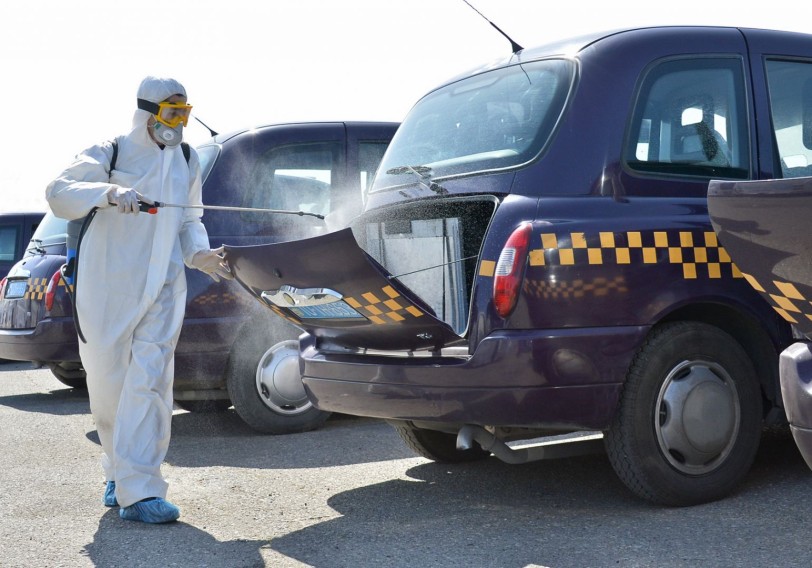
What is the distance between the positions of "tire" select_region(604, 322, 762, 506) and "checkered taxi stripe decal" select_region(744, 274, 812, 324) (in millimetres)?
1056

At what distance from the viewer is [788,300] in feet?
10.3

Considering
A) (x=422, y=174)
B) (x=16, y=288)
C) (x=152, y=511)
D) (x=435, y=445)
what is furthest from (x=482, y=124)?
(x=16, y=288)

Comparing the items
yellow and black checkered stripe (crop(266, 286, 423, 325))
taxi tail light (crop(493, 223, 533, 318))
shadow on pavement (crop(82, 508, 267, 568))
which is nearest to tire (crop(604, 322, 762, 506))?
taxi tail light (crop(493, 223, 533, 318))

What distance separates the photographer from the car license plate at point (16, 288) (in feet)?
27.7

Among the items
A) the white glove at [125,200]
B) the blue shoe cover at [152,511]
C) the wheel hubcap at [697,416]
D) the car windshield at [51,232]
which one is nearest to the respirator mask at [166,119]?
the white glove at [125,200]

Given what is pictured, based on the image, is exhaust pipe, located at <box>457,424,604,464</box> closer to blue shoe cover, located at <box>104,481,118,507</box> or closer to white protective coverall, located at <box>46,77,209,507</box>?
white protective coverall, located at <box>46,77,209,507</box>

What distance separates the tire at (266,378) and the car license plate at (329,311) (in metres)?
2.05

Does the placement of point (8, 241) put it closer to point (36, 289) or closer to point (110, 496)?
point (36, 289)

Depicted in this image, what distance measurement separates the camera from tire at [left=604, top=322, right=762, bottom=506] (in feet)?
14.0

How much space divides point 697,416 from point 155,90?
2.67 meters

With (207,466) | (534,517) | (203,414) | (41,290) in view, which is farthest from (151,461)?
(41,290)

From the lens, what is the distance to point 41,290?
816 cm

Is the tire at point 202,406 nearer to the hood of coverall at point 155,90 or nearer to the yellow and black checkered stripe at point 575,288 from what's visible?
the hood of coverall at point 155,90

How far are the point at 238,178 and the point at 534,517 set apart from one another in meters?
3.27
